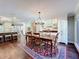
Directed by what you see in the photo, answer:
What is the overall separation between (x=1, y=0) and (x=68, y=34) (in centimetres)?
550

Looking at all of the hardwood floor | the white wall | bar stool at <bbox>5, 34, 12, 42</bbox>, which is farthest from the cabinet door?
bar stool at <bbox>5, 34, 12, 42</bbox>

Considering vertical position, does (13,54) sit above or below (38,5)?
below

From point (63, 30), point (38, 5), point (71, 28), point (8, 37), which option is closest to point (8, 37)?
point (8, 37)

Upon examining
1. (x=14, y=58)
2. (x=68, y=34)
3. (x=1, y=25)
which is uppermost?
(x=1, y=25)

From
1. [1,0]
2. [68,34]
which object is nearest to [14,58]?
[1,0]

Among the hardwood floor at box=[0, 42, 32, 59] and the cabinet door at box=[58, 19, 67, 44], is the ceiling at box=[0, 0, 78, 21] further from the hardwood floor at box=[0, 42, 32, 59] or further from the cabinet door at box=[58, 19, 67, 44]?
the hardwood floor at box=[0, 42, 32, 59]

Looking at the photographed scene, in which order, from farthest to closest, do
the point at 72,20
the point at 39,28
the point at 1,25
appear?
the point at 1,25
the point at 39,28
the point at 72,20

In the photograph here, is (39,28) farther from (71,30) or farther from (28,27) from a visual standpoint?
(71,30)

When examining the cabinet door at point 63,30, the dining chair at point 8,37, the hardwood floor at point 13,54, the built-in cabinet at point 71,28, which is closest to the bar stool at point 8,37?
the dining chair at point 8,37

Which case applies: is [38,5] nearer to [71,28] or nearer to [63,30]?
[71,28]

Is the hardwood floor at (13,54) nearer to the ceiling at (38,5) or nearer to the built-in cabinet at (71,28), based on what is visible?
the ceiling at (38,5)

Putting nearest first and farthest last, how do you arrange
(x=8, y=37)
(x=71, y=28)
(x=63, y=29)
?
(x=71, y=28) < (x=63, y=29) < (x=8, y=37)

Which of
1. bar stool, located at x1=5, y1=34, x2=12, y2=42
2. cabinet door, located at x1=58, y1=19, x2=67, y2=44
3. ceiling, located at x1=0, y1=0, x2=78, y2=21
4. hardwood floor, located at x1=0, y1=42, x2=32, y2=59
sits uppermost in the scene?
ceiling, located at x1=0, y1=0, x2=78, y2=21

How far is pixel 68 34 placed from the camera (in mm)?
7867
